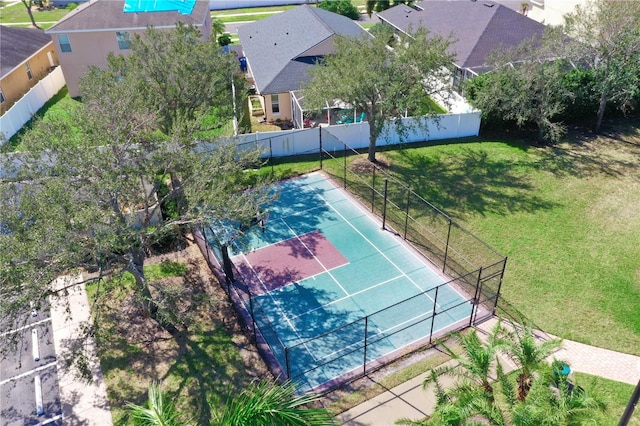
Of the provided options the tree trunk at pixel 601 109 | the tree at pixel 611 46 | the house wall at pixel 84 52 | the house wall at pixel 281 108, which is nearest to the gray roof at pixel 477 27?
the tree at pixel 611 46

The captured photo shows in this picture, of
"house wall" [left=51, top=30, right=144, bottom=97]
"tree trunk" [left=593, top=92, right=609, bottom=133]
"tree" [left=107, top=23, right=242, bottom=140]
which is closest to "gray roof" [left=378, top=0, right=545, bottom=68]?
"tree trunk" [left=593, top=92, right=609, bottom=133]

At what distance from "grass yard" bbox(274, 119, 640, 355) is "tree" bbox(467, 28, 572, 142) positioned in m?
2.24

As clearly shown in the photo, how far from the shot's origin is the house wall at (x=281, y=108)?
104 ft

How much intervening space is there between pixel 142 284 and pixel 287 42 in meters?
25.4

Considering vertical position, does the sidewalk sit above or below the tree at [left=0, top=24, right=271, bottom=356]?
below

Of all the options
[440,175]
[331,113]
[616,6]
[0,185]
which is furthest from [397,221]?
[616,6]

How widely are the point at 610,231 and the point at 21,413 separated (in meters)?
23.8

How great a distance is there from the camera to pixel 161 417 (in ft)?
25.5

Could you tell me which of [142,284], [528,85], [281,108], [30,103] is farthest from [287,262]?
[30,103]

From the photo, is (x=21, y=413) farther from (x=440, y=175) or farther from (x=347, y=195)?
(x=440, y=175)

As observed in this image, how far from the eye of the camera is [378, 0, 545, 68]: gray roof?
110ft

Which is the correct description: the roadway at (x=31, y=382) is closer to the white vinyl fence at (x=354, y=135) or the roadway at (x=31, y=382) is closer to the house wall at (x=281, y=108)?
the white vinyl fence at (x=354, y=135)

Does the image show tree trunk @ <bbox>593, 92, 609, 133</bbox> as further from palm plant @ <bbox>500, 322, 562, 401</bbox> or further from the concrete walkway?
palm plant @ <bbox>500, 322, 562, 401</bbox>

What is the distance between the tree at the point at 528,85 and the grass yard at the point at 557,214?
224 cm
